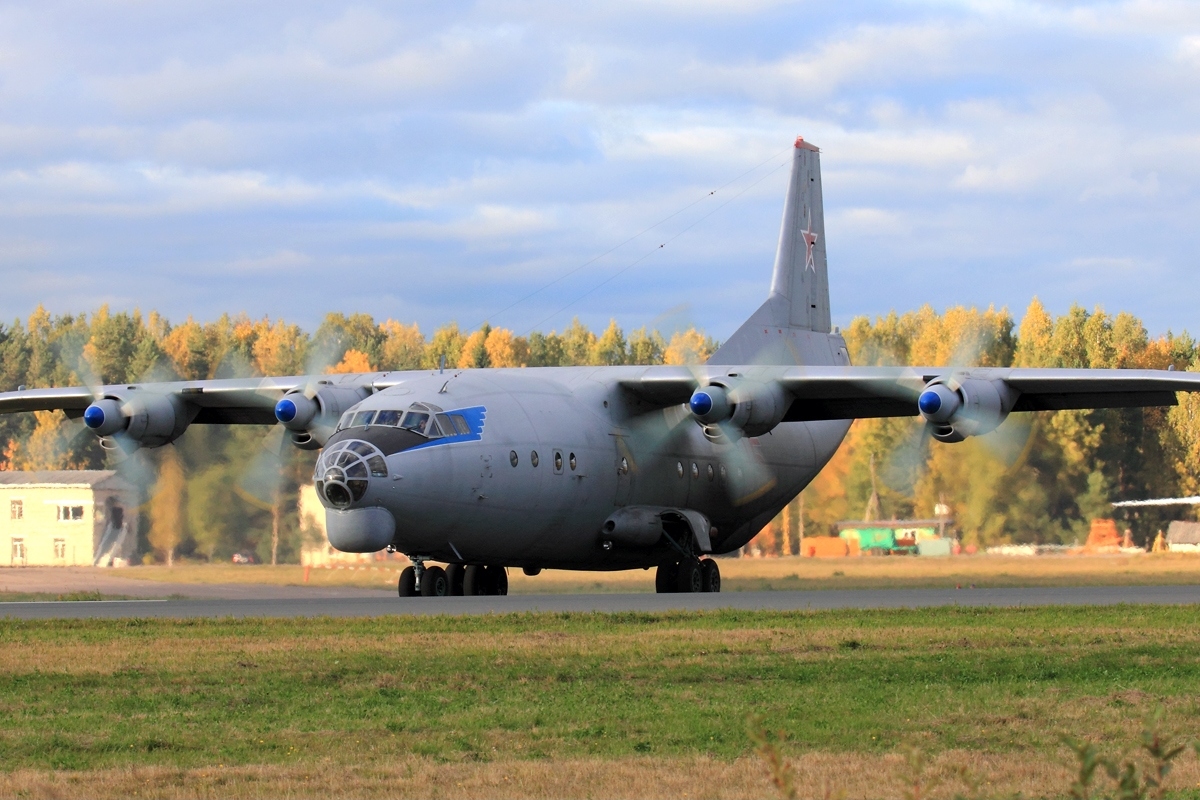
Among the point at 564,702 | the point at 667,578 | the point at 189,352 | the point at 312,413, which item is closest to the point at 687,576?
the point at 667,578

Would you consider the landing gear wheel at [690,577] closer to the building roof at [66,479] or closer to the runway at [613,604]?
the runway at [613,604]

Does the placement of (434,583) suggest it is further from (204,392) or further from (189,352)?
(189,352)

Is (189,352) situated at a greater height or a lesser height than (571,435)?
greater

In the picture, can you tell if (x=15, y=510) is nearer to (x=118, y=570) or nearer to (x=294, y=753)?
(x=118, y=570)

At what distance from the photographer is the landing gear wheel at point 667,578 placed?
29.8 meters

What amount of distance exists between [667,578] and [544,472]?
4302 mm

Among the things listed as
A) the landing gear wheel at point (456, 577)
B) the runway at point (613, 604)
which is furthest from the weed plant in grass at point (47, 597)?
the landing gear wheel at point (456, 577)

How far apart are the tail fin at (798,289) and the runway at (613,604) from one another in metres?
9.07

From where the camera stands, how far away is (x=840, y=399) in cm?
2981

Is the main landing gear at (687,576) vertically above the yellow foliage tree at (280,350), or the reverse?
the yellow foliage tree at (280,350)

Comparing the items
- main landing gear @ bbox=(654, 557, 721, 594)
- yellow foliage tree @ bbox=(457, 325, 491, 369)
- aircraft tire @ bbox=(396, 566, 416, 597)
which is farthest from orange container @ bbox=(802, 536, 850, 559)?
yellow foliage tree @ bbox=(457, 325, 491, 369)

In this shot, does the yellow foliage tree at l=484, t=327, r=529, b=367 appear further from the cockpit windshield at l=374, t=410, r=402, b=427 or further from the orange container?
the cockpit windshield at l=374, t=410, r=402, b=427

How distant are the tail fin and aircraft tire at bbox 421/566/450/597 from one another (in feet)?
28.1

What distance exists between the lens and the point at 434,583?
94.3 ft
